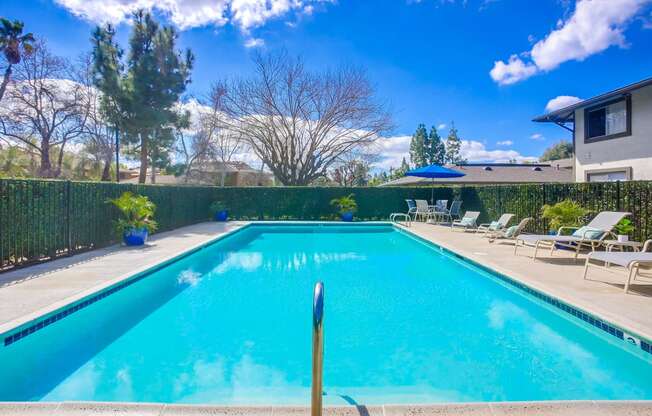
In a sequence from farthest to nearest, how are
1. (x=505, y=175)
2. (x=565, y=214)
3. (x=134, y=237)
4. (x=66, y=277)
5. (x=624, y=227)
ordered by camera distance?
1. (x=505, y=175)
2. (x=134, y=237)
3. (x=565, y=214)
4. (x=624, y=227)
5. (x=66, y=277)

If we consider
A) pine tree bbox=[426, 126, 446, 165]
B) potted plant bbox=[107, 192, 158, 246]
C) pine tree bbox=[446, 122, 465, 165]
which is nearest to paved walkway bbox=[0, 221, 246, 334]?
potted plant bbox=[107, 192, 158, 246]

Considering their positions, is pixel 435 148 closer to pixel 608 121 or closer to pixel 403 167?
pixel 403 167

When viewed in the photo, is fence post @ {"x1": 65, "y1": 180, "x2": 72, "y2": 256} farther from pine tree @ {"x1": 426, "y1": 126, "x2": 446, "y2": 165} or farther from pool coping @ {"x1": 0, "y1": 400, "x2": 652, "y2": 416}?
pine tree @ {"x1": 426, "y1": 126, "x2": 446, "y2": 165}

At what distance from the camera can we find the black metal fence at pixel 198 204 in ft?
22.8

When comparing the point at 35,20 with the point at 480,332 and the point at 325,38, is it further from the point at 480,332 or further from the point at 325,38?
the point at 480,332

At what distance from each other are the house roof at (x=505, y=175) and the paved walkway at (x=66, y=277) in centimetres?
2030

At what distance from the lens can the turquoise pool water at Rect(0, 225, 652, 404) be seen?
124 inches

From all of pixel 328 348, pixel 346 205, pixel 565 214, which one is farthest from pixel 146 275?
pixel 346 205

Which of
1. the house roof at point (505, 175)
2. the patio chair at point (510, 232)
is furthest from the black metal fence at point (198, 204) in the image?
Answer: the house roof at point (505, 175)

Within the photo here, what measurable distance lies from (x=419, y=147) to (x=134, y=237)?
49.4 m

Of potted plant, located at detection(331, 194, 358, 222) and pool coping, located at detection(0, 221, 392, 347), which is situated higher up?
potted plant, located at detection(331, 194, 358, 222)

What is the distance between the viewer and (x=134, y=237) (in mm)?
9688

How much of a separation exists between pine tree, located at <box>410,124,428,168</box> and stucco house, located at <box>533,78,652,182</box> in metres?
39.5

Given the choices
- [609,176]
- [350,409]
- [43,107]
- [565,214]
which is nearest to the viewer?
[350,409]
